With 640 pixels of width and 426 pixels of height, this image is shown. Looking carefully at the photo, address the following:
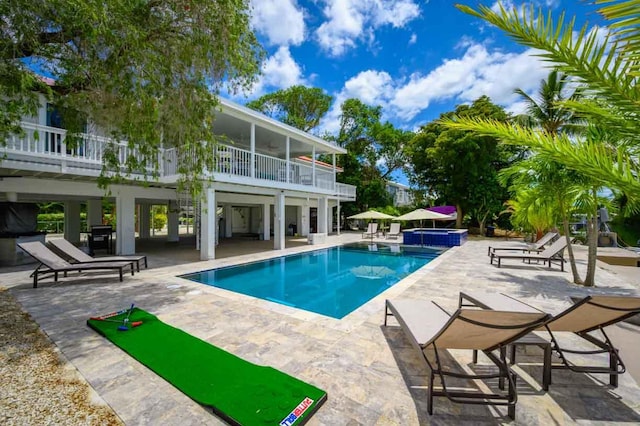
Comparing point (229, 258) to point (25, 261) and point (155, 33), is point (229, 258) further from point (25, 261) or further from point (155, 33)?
point (155, 33)

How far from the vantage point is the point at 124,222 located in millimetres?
12188

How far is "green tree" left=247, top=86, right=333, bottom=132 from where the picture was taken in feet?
108

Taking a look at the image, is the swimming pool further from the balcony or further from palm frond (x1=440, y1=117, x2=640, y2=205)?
palm frond (x1=440, y1=117, x2=640, y2=205)

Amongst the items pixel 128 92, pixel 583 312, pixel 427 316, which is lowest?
pixel 427 316

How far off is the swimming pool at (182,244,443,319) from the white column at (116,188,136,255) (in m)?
5.46

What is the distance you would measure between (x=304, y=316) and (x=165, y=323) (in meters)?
2.36

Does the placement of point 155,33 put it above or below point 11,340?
above

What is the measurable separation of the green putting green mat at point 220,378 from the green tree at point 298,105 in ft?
101

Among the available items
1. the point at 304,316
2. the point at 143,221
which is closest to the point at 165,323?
the point at 304,316

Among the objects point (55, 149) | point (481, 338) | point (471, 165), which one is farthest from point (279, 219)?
point (471, 165)

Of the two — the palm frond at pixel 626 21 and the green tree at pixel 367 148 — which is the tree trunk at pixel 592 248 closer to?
the palm frond at pixel 626 21

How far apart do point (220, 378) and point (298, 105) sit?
110 ft

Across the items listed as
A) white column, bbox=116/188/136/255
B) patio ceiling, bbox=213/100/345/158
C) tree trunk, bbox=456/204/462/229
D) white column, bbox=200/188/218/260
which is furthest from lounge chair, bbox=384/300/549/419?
tree trunk, bbox=456/204/462/229

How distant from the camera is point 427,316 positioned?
385 centimetres
